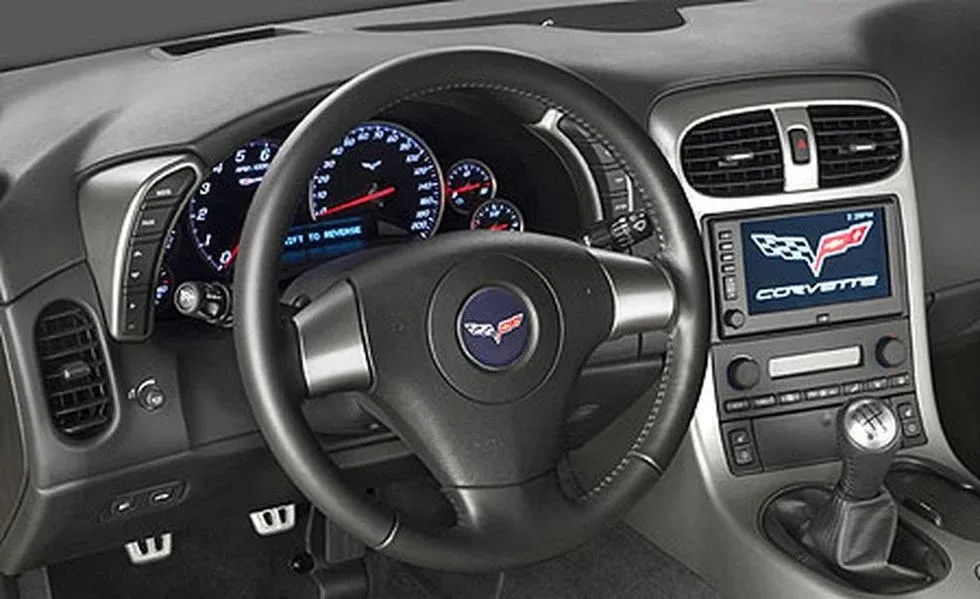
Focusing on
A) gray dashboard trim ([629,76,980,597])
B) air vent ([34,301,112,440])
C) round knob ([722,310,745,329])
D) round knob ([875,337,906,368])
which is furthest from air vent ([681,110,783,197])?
air vent ([34,301,112,440])

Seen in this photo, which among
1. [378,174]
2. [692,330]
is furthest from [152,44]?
[692,330]

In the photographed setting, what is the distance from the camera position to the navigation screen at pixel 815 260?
2.09 meters

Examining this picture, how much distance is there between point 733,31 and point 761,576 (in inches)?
26.7

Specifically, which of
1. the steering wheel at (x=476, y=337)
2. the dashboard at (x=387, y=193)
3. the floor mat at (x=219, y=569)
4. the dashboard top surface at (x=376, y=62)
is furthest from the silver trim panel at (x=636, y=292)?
the floor mat at (x=219, y=569)

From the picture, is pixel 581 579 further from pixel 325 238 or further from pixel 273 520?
pixel 325 238

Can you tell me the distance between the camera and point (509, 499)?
64.1 inches

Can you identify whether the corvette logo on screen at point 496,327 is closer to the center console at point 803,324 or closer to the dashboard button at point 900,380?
the center console at point 803,324

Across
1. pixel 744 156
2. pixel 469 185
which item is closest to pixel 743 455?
pixel 744 156

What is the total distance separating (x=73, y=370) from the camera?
1.71 metres

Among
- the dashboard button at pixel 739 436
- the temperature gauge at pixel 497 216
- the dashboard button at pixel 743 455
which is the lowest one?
the dashboard button at pixel 743 455

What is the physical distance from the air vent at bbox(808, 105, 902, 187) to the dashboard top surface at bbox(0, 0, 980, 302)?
6 centimetres

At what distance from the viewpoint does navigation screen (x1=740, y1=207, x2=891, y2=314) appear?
82.1 inches

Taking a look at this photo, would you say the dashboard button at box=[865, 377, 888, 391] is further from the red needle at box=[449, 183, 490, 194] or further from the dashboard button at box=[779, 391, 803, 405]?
the red needle at box=[449, 183, 490, 194]

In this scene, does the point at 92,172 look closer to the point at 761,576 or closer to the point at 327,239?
the point at 327,239
